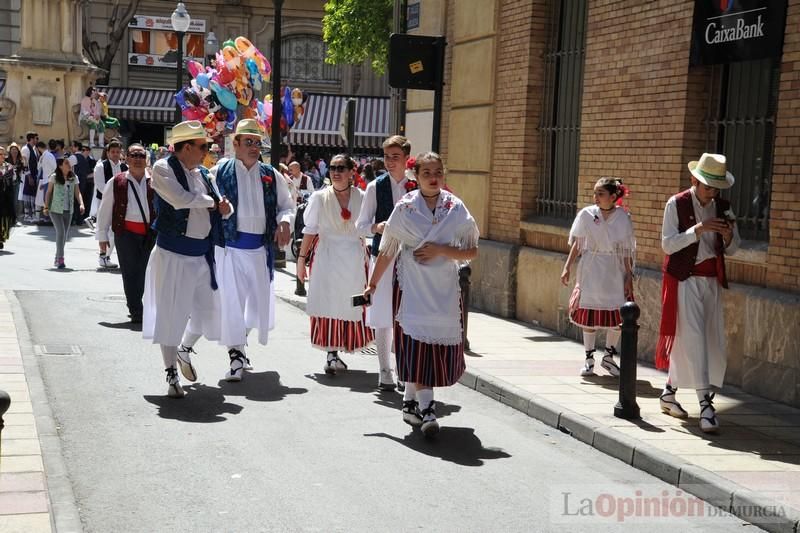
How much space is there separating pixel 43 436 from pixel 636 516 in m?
3.76

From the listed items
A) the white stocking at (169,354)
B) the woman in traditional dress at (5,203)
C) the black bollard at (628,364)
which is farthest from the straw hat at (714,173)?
the woman in traditional dress at (5,203)

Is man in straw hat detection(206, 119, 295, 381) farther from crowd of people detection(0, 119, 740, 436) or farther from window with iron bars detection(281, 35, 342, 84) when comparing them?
window with iron bars detection(281, 35, 342, 84)

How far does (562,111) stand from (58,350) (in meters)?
6.57

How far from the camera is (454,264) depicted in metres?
8.10

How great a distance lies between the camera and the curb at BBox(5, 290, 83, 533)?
5781 millimetres

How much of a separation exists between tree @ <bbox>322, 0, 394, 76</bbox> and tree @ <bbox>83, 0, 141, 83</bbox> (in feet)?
35.9

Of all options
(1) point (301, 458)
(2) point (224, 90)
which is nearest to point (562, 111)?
(1) point (301, 458)

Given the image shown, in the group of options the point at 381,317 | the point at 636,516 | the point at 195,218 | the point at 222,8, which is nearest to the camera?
the point at 636,516

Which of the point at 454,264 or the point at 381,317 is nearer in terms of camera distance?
the point at 454,264

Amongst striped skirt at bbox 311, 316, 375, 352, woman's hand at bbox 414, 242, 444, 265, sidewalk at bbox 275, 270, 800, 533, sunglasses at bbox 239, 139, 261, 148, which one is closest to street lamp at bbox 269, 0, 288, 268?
sidewalk at bbox 275, 270, 800, 533

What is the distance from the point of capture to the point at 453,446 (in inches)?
309

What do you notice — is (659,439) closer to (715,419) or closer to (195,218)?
(715,419)

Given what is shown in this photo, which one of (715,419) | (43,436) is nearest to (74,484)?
(43,436)

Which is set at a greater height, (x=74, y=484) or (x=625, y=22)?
(x=625, y=22)
